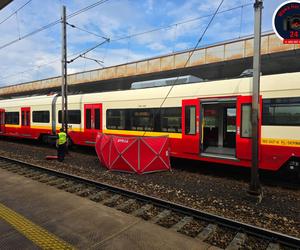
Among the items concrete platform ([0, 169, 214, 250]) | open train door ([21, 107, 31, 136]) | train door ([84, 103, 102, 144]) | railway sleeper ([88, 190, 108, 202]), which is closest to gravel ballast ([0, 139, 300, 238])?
railway sleeper ([88, 190, 108, 202])

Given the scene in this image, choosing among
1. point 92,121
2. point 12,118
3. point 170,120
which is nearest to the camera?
point 170,120

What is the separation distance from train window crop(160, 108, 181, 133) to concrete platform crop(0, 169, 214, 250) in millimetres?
4705

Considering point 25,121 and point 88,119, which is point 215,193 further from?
point 25,121

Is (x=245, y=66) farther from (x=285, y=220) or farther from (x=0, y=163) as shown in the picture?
(x=0, y=163)

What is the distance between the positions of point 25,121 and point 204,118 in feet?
41.1

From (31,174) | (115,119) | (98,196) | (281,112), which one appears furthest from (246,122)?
(31,174)

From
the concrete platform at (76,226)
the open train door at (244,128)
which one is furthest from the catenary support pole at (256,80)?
the concrete platform at (76,226)

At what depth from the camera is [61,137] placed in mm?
11781

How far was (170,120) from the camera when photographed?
10273 mm

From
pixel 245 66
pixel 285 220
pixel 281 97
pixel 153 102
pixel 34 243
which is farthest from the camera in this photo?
pixel 245 66

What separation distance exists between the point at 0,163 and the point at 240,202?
9657 millimetres

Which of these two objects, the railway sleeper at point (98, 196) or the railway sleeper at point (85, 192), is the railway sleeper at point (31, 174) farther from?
the railway sleeper at point (98, 196)

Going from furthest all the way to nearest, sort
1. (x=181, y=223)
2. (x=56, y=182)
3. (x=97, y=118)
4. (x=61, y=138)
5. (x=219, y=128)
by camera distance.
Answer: (x=97, y=118)
(x=61, y=138)
(x=219, y=128)
(x=56, y=182)
(x=181, y=223)

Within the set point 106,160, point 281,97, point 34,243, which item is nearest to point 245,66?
point 281,97
